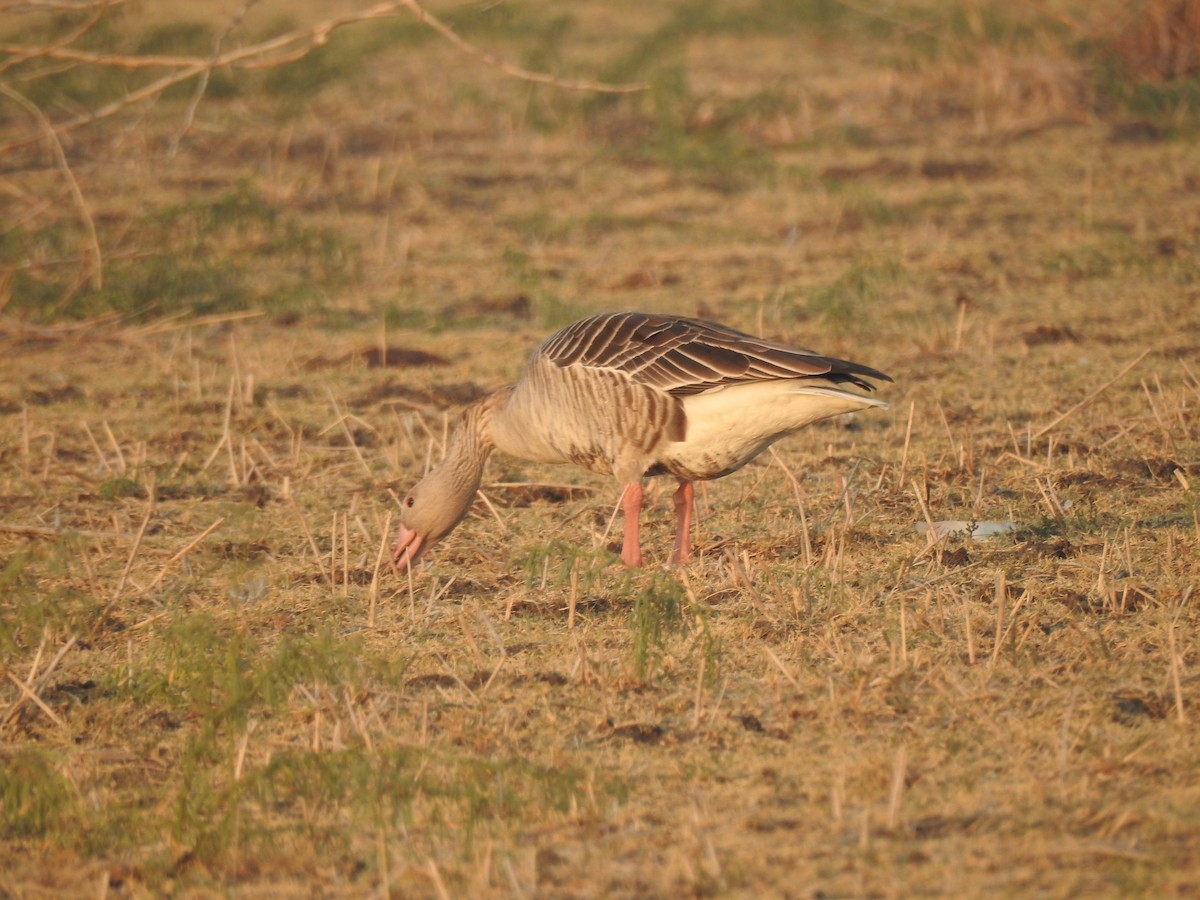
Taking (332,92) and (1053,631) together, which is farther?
(332,92)

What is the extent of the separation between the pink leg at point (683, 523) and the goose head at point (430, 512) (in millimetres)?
808

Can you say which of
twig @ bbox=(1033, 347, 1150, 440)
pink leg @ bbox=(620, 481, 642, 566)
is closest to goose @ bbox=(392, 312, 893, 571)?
pink leg @ bbox=(620, 481, 642, 566)

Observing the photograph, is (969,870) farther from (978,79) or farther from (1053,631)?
(978,79)

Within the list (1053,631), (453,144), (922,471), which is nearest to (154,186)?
(453,144)

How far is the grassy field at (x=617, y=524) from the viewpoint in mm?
3631

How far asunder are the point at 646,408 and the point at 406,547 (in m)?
1.03

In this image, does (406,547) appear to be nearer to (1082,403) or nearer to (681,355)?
(681,355)

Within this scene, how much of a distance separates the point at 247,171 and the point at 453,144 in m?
1.95

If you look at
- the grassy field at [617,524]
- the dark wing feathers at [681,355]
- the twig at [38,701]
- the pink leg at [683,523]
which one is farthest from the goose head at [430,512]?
the twig at [38,701]

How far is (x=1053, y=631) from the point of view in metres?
4.62

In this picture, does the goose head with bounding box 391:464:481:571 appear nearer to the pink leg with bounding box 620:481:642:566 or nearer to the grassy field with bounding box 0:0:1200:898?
the grassy field with bounding box 0:0:1200:898

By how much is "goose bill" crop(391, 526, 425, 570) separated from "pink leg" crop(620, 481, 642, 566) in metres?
0.76

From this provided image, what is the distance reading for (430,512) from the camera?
5.58 m

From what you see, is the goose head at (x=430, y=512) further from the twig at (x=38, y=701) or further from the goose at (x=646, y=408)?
the twig at (x=38, y=701)
